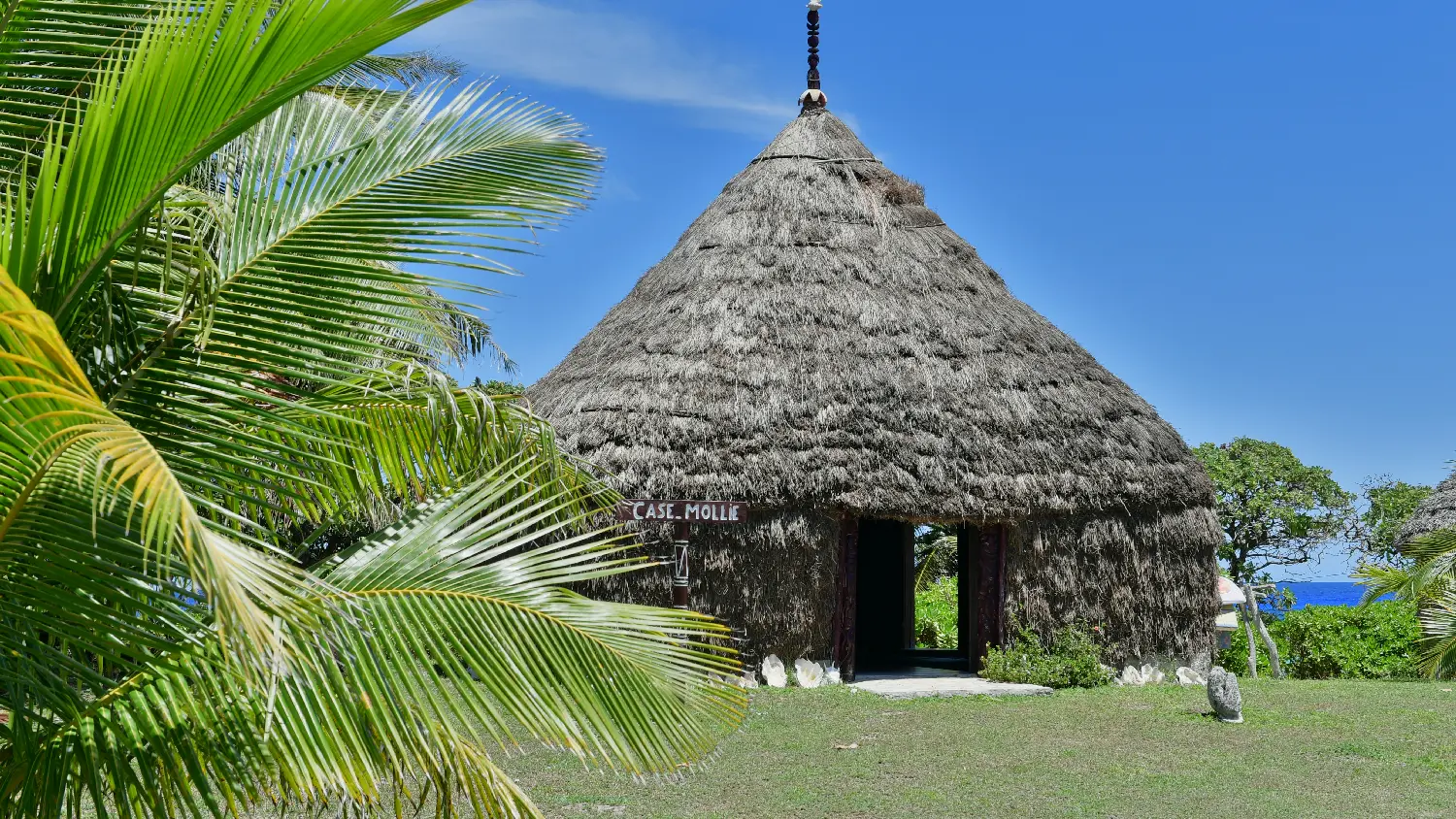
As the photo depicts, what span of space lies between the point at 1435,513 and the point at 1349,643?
495 cm

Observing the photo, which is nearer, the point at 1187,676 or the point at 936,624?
the point at 1187,676

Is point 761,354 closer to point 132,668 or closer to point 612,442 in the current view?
point 612,442

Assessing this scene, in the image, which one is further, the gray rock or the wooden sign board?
the gray rock

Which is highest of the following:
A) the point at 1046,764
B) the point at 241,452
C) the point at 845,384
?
the point at 845,384

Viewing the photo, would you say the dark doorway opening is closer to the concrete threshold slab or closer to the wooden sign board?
the concrete threshold slab

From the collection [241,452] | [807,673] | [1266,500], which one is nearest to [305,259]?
[241,452]

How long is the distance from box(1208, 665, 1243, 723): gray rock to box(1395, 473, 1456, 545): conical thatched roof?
1075cm

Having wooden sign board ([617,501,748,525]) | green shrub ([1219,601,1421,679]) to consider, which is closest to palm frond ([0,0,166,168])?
wooden sign board ([617,501,748,525])

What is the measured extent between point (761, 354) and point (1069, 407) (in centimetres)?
336

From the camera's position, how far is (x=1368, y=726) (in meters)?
10.5

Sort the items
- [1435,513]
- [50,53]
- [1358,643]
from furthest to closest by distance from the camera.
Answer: [1435,513]
[1358,643]
[50,53]

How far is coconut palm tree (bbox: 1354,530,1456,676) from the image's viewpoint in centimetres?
1131

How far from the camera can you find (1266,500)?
2853cm

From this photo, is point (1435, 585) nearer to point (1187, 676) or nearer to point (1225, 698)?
point (1187, 676)
